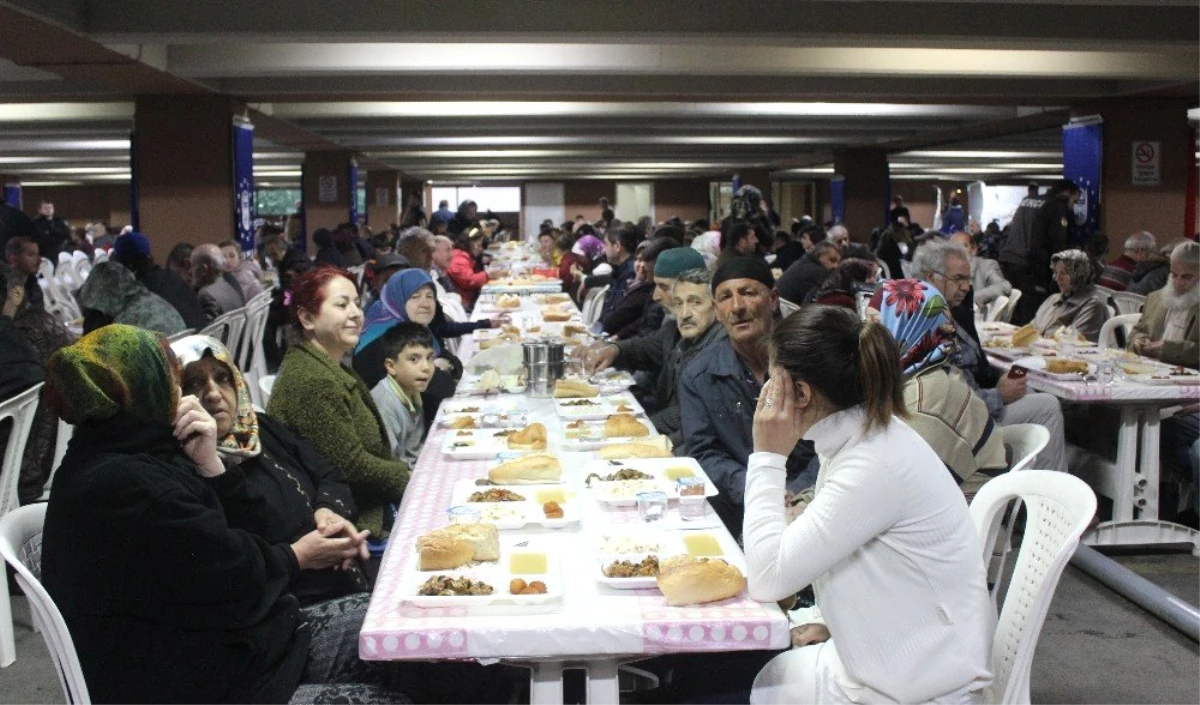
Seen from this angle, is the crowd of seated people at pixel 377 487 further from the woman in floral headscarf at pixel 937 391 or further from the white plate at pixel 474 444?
the white plate at pixel 474 444

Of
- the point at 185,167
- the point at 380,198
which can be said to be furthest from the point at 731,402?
the point at 380,198

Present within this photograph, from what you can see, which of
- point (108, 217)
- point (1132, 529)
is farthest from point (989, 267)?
point (108, 217)

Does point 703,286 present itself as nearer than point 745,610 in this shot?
No

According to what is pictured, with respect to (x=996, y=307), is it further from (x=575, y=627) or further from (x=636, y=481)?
(x=575, y=627)

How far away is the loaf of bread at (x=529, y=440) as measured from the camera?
139 inches

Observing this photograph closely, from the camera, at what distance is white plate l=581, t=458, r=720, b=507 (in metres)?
2.85

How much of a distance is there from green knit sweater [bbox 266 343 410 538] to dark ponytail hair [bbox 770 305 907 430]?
1691mm

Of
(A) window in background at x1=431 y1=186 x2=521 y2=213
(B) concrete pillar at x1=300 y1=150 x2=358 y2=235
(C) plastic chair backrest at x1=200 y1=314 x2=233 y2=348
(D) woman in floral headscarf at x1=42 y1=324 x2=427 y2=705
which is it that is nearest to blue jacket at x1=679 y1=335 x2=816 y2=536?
(D) woman in floral headscarf at x1=42 y1=324 x2=427 y2=705

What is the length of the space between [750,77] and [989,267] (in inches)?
108

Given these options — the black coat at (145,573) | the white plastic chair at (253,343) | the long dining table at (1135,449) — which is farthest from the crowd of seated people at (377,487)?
the white plastic chair at (253,343)

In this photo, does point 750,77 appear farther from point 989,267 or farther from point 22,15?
point 22,15

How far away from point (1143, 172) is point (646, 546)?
10531 millimetres

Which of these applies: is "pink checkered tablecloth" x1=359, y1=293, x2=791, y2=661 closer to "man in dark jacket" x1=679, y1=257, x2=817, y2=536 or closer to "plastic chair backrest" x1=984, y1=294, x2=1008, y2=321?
"man in dark jacket" x1=679, y1=257, x2=817, y2=536

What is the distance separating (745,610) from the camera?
6.99 feet
